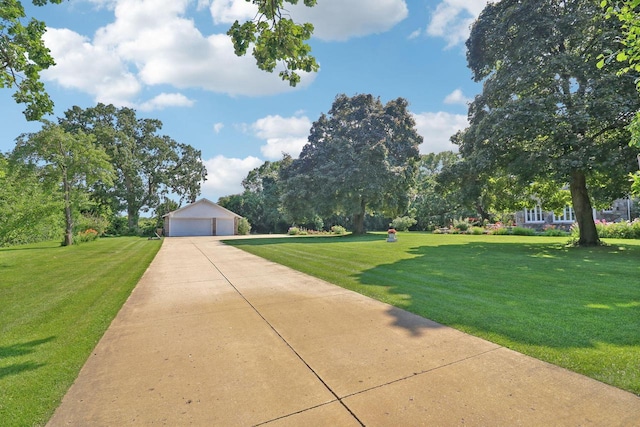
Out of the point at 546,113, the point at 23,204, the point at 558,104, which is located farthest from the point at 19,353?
the point at 558,104

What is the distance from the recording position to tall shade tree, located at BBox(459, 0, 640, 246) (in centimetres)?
1091

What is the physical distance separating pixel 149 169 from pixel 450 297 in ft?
149

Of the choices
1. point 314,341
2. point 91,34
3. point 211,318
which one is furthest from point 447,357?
point 91,34

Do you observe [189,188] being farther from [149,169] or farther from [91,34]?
[91,34]

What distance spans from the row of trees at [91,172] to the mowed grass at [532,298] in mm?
9731

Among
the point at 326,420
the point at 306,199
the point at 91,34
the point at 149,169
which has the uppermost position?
the point at 149,169

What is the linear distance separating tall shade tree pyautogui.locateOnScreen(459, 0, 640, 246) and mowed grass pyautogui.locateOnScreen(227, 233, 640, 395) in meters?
3.69

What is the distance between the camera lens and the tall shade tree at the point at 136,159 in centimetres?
3812

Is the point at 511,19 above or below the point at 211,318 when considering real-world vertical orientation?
above

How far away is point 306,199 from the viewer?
25062 millimetres

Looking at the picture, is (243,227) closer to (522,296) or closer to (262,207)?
(262,207)

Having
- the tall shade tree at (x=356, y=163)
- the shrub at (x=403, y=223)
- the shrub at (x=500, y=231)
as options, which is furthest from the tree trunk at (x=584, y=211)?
the shrub at (x=403, y=223)

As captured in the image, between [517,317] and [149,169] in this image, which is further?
[149,169]

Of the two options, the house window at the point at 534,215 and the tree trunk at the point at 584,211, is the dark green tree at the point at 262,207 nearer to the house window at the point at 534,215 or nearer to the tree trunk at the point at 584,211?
the house window at the point at 534,215
